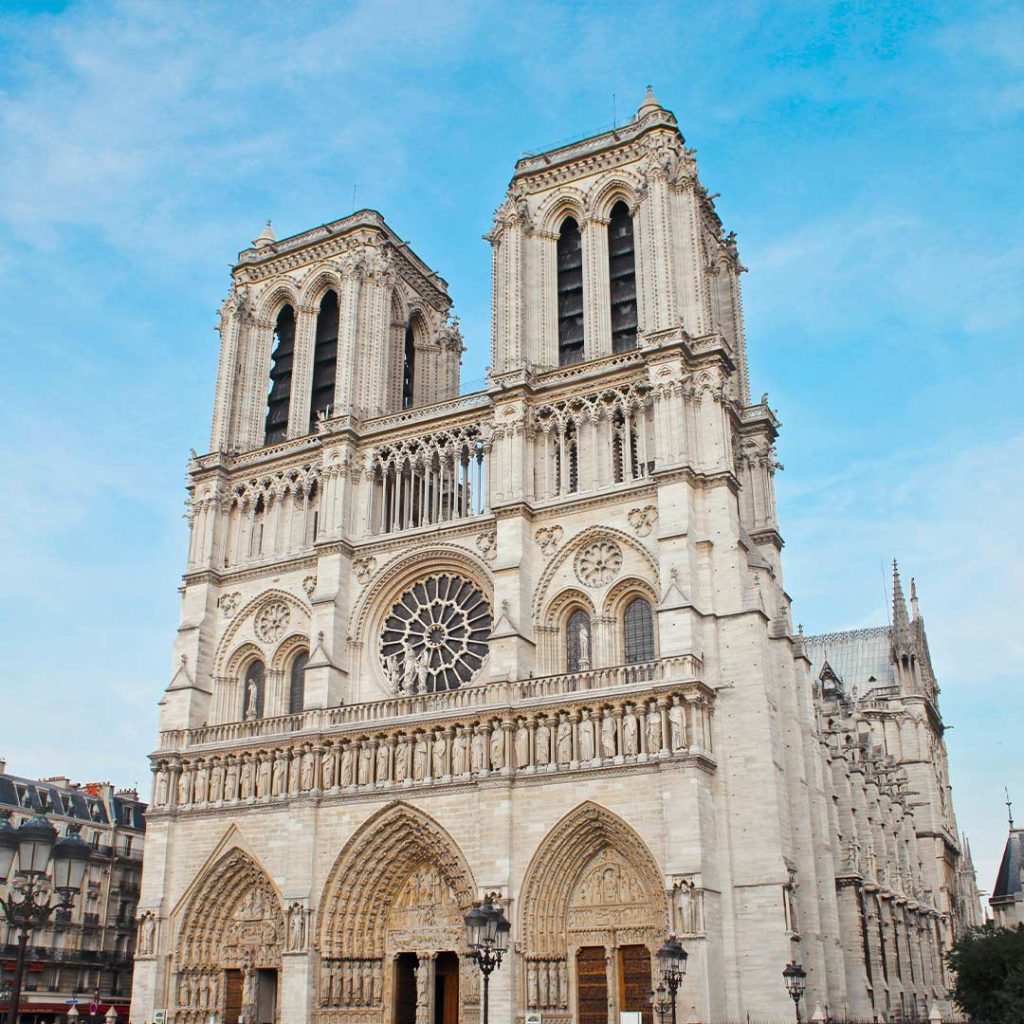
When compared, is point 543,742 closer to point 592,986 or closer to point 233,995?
point 592,986

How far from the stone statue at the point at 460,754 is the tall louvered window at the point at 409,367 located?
1390 cm

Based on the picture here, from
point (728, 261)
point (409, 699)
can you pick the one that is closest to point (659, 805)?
point (409, 699)

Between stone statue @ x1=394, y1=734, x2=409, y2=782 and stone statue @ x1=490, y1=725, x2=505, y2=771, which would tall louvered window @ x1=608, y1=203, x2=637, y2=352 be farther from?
stone statue @ x1=394, y1=734, x2=409, y2=782

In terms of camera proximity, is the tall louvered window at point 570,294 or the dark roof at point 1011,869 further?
the dark roof at point 1011,869

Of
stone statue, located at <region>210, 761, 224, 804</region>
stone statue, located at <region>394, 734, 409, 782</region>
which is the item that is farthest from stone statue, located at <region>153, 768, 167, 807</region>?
stone statue, located at <region>394, 734, 409, 782</region>

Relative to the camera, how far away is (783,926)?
24516 millimetres

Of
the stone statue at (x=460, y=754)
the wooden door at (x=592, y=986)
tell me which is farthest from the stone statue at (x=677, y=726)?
the stone statue at (x=460, y=754)

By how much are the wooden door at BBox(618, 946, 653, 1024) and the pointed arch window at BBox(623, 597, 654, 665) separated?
21.3ft

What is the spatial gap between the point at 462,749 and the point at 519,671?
2.26 m

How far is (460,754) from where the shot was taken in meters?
28.3

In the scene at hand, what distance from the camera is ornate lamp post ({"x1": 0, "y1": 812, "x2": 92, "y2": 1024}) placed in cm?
1264

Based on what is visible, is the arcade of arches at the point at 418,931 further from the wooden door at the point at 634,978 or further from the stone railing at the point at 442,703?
the stone railing at the point at 442,703

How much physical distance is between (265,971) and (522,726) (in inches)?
381

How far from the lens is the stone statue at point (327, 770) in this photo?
29797 mm
